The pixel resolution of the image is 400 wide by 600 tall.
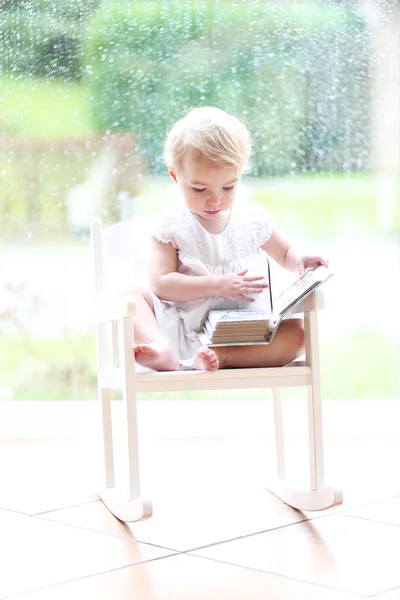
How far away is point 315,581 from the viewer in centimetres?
117

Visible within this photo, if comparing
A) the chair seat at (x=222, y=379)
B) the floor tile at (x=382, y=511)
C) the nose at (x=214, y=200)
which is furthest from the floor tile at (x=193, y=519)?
Result: the nose at (x=214, y=200)

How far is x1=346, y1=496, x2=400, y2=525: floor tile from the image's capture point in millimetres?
1489

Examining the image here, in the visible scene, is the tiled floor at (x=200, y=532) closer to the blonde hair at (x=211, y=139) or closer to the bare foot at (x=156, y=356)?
the bare foot at (x=156, y=356)

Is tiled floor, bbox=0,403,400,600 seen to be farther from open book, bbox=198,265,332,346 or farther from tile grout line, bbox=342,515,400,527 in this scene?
open book, bbox=198,265,332,346

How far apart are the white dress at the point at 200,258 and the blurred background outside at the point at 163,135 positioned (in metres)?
0.67

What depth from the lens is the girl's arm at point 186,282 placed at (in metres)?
1.56

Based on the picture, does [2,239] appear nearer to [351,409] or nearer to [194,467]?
[194,467]

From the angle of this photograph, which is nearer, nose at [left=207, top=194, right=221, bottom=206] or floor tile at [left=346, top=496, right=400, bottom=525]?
floor tile at [left=346, top=496, right=400, bottom=525]

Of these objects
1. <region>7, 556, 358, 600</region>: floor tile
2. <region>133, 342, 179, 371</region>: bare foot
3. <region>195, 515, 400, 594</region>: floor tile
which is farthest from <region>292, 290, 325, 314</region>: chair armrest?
<region>7, 556, 358, 600</region>: floor tile

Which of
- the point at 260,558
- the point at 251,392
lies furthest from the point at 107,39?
the point at 260,558

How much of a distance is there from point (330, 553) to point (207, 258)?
0.68 meters

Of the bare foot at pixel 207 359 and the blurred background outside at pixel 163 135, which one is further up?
the blurred background outside at pixel 163 135

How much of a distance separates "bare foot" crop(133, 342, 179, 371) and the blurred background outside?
0.91 metres

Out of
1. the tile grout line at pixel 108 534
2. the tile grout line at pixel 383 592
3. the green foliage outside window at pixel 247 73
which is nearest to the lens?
the tile grout line at pixel 383 592
